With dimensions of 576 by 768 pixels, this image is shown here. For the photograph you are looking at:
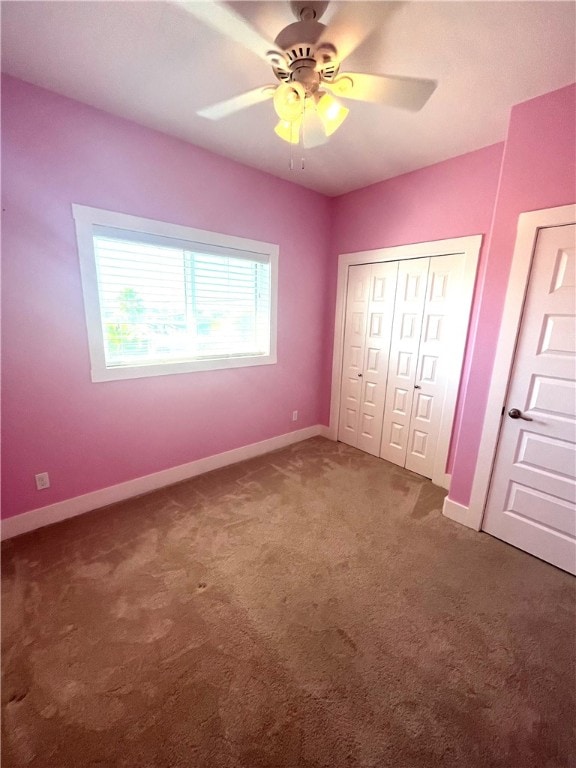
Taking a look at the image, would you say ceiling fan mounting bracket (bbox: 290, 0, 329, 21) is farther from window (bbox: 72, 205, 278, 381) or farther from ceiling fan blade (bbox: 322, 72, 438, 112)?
window (bbox: 72, 205, 278, 381)

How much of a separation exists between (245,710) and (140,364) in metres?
2.10

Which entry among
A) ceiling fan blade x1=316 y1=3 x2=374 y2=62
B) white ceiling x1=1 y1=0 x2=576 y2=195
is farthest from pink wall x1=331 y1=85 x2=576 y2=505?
ceiling fan blade x1=316 y1=3 x2=374 y2=62

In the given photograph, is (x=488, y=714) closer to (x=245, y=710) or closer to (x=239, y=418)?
(x=245, y=710)

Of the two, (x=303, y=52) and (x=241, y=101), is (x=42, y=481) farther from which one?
(x=303, y=52)

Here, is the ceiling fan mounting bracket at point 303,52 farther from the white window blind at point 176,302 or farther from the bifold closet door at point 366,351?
the bifold closet door at point 366,351

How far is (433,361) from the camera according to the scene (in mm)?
2699

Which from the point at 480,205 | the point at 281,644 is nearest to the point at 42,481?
the point at 281,644

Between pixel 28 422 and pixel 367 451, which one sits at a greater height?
pixel 28 422

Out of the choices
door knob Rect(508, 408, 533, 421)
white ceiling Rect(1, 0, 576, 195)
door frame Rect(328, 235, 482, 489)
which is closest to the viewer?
white ceiling Rect(1, 0, 576, 195)

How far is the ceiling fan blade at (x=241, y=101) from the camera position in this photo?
1330 millimetres

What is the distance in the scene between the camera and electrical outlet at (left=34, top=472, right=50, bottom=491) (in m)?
2.07

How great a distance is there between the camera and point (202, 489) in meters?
2.61

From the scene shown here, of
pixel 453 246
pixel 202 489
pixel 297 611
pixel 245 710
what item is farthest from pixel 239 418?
pixel 453 246

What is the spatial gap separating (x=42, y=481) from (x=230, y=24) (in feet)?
8.60
